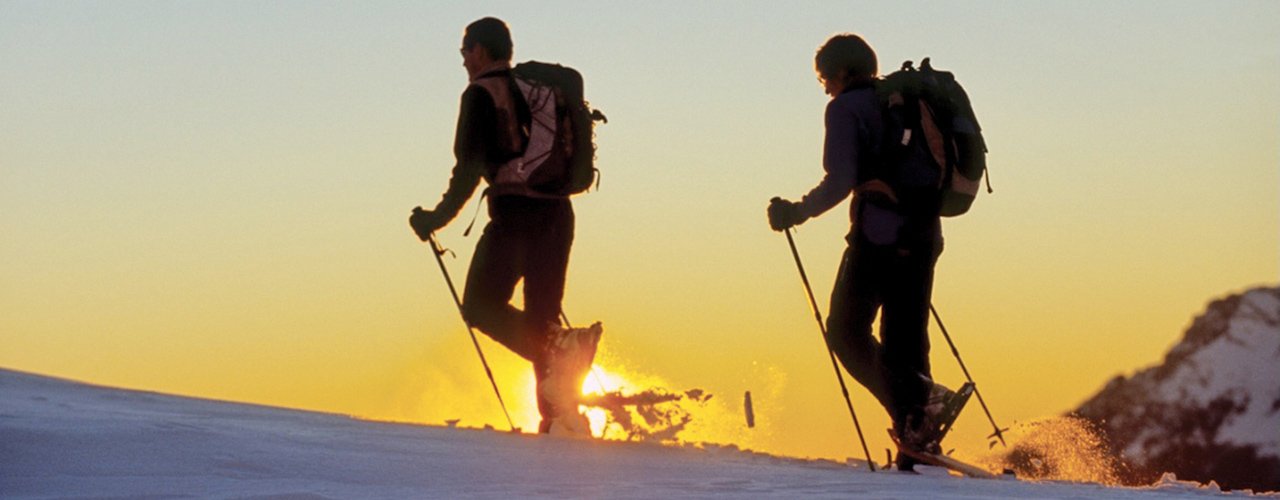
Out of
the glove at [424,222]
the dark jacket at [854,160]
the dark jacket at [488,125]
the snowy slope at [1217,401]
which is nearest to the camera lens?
the dark jacket at [854,160]

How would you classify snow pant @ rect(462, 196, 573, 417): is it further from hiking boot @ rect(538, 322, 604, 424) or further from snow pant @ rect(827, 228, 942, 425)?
snow pant @ rect(827, 228, 942, 425)

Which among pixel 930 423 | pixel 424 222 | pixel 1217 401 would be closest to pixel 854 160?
pixel 930 423

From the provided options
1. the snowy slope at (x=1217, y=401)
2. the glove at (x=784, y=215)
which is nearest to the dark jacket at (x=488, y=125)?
the glove at (x=784, y=215)

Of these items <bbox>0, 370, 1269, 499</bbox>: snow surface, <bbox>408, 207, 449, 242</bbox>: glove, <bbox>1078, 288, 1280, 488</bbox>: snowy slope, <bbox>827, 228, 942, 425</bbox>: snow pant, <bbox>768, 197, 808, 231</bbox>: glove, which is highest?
<bbox>1078, 288, 1280, 488</bbox>: snowy slope

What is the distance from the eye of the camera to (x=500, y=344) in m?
11.5

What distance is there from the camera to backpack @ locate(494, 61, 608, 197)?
1117 centimetres

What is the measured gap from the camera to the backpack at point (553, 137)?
36.7ft

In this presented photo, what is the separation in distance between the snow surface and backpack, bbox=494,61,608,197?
1.29 metres

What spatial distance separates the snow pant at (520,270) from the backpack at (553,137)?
0.12 m

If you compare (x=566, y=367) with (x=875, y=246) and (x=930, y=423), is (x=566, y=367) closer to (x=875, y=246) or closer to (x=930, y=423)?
(x=875, y=246)

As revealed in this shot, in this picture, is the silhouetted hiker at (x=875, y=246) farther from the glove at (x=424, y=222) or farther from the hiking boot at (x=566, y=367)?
the glove at (x=424, y=222)

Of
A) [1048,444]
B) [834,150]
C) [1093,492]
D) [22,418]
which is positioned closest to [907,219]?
[834,150]

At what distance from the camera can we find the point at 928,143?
1082cm

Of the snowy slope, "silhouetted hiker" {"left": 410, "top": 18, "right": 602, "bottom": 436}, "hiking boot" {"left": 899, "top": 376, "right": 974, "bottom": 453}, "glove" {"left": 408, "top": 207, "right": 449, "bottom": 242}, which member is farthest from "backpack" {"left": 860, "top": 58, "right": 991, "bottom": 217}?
the snowy slope
